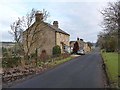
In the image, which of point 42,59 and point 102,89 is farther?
point 42,59

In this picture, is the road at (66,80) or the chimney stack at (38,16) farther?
the chimney stack at (38,16)

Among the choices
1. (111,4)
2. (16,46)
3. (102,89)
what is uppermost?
(111,4)

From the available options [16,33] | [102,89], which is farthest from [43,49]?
[102,89]

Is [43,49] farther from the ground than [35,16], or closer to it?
closer to it

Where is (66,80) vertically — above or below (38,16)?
below

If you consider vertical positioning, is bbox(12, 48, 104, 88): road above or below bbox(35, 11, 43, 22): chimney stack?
below

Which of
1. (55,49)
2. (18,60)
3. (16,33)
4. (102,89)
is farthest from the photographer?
(55,49)

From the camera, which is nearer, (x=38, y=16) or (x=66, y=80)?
(x=66, y=80)

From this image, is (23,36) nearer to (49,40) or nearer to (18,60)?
(18,60)

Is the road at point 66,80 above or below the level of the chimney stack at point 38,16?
below

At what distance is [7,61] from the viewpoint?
1142 inches

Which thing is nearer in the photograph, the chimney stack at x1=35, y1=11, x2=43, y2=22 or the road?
the road

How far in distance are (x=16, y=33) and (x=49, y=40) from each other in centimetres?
2973

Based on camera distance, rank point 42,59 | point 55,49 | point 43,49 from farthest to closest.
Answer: point 43,49, point 55,49, point 42,59
